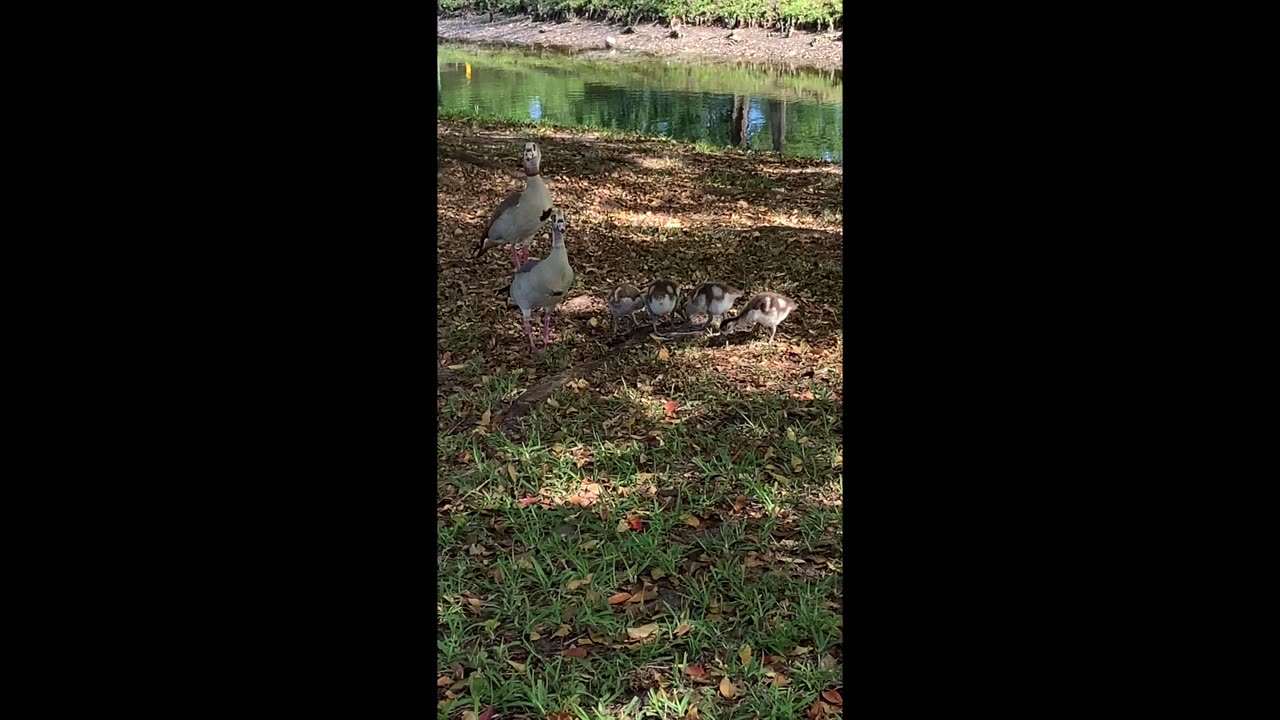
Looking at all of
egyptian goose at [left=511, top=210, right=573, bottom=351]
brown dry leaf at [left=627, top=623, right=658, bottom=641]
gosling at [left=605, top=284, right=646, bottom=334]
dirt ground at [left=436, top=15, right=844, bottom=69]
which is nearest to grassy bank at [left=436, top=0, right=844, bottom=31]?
dirt ground at [left=436, top=15, right=844, bottom=69]

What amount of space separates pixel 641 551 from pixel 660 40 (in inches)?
839

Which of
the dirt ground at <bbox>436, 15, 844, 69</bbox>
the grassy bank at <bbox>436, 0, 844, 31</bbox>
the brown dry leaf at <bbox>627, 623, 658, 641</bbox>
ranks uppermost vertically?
the grassy bank at <bbox>436, 0, 844, 31</bbox>

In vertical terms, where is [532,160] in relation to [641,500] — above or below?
above

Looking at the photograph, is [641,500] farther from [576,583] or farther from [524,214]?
[524,214]

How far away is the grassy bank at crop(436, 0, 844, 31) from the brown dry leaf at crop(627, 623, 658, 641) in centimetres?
1986

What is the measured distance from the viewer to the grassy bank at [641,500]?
2.88 metres

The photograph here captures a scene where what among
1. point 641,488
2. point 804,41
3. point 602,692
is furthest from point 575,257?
point 804,41

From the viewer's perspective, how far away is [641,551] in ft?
11.5

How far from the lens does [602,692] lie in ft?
9.21

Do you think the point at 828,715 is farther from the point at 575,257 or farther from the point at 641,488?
the point at 575,257

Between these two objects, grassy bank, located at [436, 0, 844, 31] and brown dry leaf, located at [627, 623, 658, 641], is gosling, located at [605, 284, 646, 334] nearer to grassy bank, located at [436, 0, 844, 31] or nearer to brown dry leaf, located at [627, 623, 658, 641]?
brown dry leaf, located at [627, 623, 658, 641]

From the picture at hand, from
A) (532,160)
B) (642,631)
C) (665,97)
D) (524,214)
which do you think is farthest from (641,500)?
(665,97)

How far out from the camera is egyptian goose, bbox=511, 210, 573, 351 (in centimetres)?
516

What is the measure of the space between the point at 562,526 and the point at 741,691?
3.46ft
